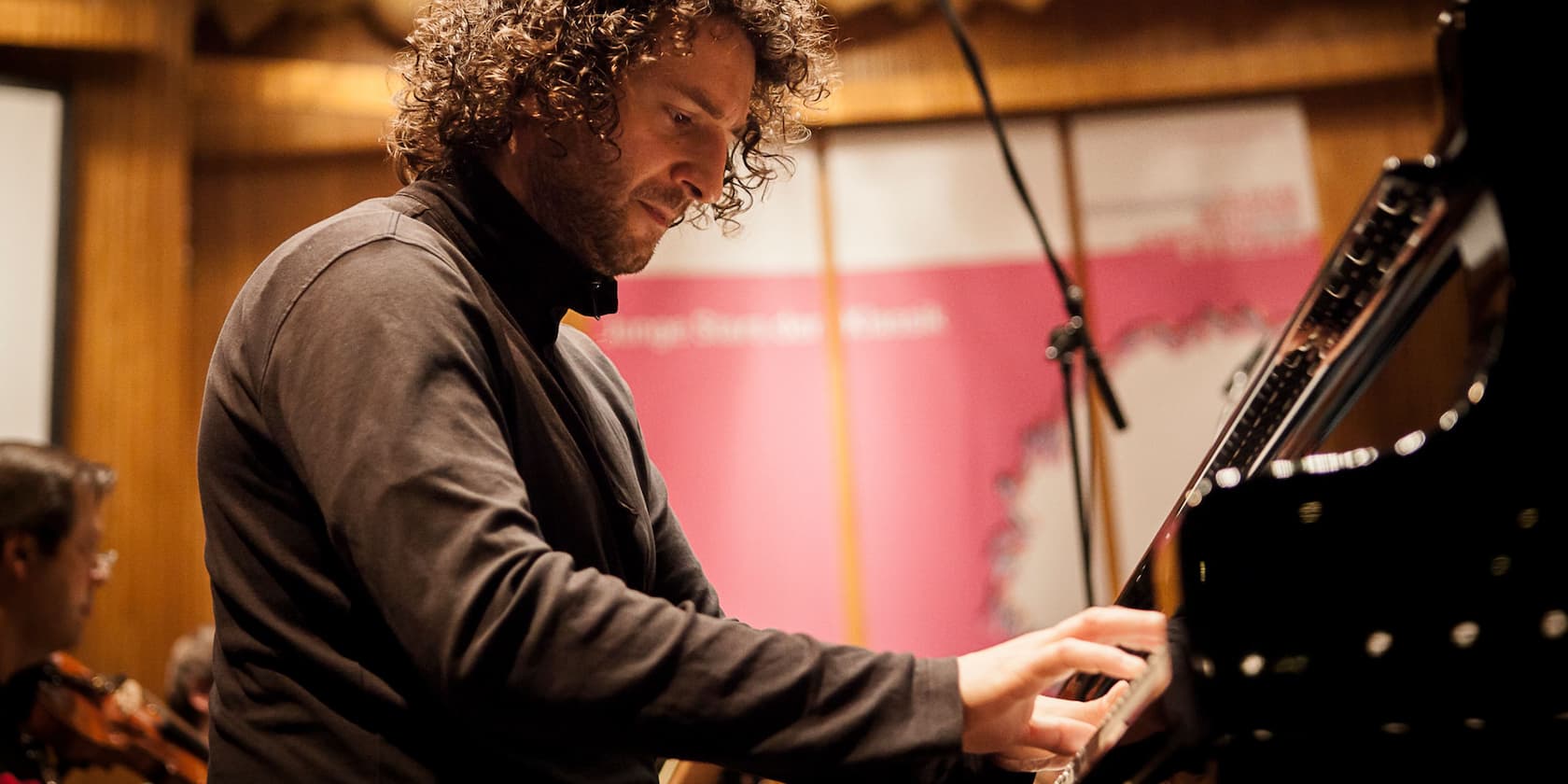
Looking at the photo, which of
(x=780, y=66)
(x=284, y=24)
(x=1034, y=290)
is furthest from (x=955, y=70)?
(x=780, y=66)

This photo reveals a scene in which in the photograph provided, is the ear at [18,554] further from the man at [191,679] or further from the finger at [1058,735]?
the finger at [1058,735]

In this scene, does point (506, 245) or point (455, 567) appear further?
point (506, 245)

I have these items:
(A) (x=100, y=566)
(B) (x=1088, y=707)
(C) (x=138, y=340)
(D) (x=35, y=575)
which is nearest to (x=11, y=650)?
(D) (x=35, y=575)

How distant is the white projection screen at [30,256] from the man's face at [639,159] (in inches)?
107

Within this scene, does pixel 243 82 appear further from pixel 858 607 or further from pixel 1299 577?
pixel 1299 577

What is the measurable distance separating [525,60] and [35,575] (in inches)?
67.9

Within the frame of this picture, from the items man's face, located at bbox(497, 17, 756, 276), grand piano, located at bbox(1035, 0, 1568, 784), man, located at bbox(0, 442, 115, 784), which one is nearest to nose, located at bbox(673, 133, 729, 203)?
man's face, located at bbox(497, 17, 756, 276)

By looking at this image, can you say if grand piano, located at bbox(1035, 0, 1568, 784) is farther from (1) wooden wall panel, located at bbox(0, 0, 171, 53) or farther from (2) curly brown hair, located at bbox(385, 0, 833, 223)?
(1) wooden wall panel, located at bbox(0, 0, 171, 53)

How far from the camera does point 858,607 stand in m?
4.11

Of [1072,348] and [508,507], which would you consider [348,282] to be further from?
[1072,348]

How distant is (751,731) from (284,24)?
3.81 meters

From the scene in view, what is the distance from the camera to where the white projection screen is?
361cm

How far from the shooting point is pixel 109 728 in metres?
2.82

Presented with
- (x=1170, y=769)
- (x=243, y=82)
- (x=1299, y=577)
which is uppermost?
(x=243, y=82)
